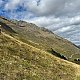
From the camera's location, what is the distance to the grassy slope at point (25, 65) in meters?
40.6

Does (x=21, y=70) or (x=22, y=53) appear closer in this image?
(x=21, y=70)

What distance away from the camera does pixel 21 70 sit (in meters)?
42.5

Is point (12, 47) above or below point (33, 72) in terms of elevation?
above

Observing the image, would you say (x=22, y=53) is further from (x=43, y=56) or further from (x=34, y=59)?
(x=43, y=56)

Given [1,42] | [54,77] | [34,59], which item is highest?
[1,42]

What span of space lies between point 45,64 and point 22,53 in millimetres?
5939

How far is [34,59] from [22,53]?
3.16m

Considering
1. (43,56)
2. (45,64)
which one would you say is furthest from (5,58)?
(43,56)

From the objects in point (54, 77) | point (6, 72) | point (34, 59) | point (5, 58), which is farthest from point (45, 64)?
point (6, 72)

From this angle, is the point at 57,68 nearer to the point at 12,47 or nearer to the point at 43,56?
the point at 43,56

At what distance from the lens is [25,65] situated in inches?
1804

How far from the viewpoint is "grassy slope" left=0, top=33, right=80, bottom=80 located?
40594 mm

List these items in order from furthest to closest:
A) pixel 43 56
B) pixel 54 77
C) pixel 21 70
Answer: pixel 43 56 → pixel 54 77 → pixel 21 70

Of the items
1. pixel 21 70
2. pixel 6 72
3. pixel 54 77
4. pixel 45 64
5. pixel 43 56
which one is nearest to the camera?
pixel 6 72
